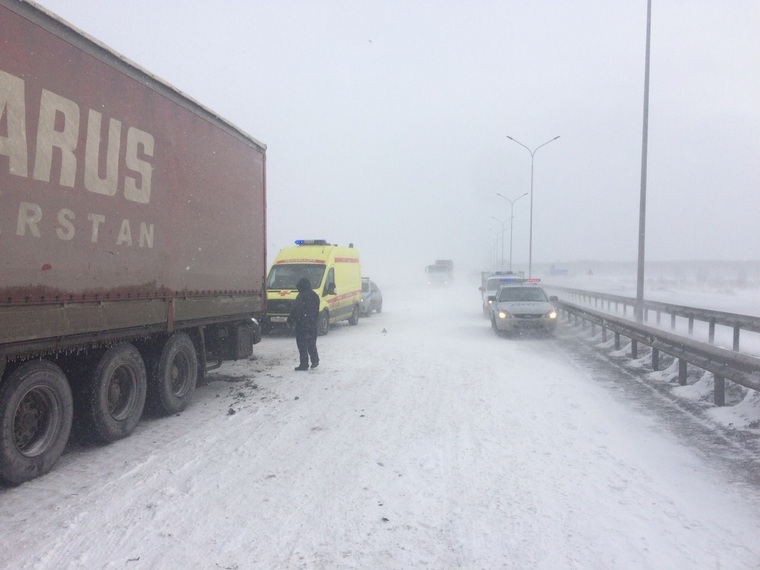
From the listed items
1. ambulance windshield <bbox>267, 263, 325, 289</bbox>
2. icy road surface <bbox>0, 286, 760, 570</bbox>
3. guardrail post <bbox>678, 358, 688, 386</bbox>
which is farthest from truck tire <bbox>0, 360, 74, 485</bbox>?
ambulance windshield <bbox>267, 263, 325, 289</bbox>

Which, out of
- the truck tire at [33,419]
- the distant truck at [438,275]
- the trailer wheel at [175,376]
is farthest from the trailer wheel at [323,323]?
the distant truck at [438,275]

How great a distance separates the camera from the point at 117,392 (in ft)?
20.4

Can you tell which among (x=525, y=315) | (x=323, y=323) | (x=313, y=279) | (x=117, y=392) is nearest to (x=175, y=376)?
(x=117, y=392)

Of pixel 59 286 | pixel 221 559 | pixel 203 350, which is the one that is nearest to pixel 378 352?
pixel 203 350

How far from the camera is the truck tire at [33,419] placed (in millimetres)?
4539

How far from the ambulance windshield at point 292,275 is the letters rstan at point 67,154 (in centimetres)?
998

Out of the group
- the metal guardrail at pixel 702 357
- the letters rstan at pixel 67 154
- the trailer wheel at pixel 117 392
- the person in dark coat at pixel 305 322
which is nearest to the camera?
the letters rstan at pixel 67 154

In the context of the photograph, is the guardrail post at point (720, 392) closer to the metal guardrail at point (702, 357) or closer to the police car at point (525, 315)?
the metal guardrail at point (702, 357)

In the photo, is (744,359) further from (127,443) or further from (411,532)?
Result: (127,443)

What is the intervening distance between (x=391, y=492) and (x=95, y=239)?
12.0 feet

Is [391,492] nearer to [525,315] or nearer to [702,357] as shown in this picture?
[702,357]

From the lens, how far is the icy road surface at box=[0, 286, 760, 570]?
356cm

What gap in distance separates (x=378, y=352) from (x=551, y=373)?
13.4 ft

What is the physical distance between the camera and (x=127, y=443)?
19.6 ft
